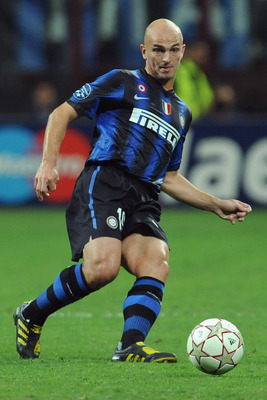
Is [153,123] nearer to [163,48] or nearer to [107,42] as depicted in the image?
[163,48]

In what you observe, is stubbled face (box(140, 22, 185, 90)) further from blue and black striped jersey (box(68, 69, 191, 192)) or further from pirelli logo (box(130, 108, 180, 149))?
pirelli logo (box(130, 108, 180, 149))

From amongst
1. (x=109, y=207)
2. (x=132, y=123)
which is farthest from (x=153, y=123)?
(x=109, y=207)

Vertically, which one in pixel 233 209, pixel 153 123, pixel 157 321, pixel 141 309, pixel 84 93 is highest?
pixel 84 93

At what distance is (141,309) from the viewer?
554 cm

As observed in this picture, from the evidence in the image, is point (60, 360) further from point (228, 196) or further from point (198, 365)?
point (228, 196)

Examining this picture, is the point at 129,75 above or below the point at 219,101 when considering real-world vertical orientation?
above

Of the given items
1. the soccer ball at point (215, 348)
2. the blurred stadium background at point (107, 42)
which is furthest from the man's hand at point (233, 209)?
the blurred stadium background at point (107, 42)

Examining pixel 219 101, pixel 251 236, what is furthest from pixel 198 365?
pixel 219 101

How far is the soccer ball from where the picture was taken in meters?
4.98

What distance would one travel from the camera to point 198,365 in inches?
198

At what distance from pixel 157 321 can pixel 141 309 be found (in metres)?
1.82

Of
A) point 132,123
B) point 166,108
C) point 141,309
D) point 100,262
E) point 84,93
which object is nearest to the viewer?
point 100,262

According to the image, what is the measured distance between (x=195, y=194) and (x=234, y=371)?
126 cm

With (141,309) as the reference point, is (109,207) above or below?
above
